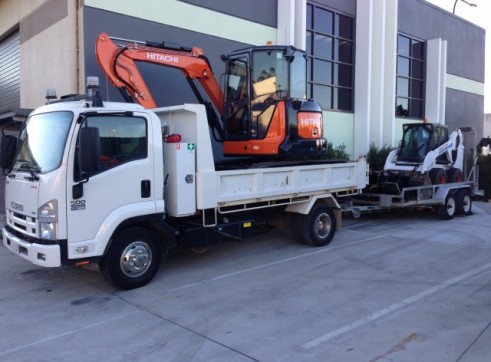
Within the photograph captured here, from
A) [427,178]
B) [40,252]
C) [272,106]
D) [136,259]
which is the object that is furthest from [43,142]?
[427,178]

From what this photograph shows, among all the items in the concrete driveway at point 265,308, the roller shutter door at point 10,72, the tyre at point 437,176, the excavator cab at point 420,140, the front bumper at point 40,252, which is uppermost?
the roller shutter door at point 10,72

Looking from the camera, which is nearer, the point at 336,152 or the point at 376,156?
the point at 336,152

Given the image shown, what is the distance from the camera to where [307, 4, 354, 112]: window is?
58.2 ft

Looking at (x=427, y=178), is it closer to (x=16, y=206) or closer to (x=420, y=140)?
(x=420, y=140)

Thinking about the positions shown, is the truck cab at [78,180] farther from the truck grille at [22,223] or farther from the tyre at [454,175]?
the tyre at [454,175]

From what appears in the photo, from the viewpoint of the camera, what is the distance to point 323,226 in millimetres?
9461

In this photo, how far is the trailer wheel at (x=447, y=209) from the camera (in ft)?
42.4

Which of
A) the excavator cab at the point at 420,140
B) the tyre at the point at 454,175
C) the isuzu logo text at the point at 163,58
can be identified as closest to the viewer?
the isuzu logo text at the point at 163,58

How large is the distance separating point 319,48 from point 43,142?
1385 cm

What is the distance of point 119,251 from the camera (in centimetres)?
626

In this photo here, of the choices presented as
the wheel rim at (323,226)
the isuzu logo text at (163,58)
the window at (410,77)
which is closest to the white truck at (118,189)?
the wheel rim at (323,226)

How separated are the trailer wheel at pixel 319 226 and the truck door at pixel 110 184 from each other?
3604 mm

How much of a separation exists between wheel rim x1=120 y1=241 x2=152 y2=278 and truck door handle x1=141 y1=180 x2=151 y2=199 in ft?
2.15

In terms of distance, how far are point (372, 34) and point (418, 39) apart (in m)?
4.77
